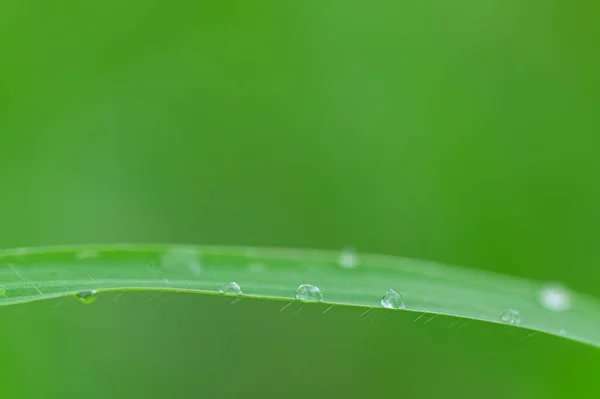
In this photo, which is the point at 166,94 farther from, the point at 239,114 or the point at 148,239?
the point at 148,239

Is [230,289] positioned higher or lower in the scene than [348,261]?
lower

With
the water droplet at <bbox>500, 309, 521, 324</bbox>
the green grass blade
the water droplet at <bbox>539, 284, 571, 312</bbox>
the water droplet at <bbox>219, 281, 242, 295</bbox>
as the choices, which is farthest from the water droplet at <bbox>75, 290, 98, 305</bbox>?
the water droplet at <bbox>539, 284, 571, 312</bbox>

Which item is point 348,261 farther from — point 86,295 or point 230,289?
point 86,295

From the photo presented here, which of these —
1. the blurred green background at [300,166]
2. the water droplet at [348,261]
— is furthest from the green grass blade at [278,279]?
the blurred green background at [300,166]

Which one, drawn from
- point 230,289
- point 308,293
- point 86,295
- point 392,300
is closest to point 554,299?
point 392,300

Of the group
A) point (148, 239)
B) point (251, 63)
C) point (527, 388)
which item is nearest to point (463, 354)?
point (527, 388)

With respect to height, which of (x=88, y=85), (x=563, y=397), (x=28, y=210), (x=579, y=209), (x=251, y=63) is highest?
(x=251, y=63)
